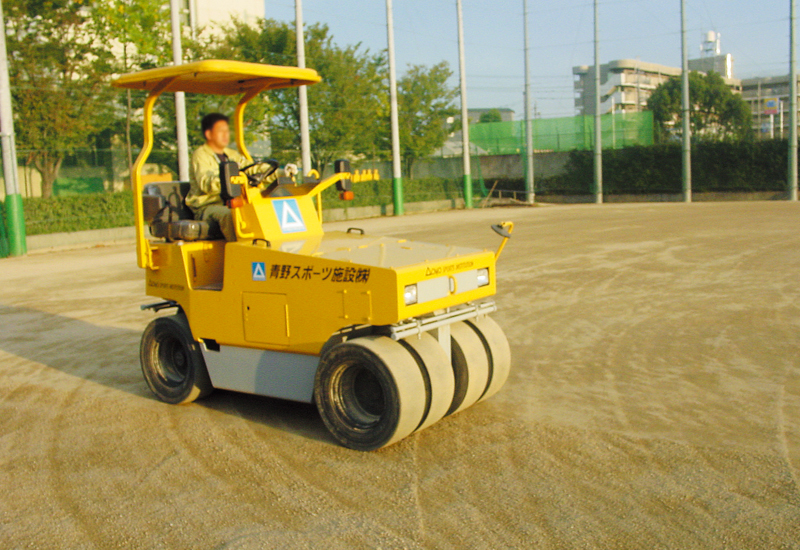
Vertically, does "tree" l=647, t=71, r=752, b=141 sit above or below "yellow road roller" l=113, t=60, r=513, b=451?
above

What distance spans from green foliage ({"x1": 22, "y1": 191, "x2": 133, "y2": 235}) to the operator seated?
15961 mm

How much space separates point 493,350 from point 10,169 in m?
16.7

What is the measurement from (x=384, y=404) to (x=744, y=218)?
Answer: 20.4 metres

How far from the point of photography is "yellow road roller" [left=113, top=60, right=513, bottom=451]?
5.12m

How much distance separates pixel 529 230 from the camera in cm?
2139

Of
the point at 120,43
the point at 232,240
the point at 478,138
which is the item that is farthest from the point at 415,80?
the point at 232,240

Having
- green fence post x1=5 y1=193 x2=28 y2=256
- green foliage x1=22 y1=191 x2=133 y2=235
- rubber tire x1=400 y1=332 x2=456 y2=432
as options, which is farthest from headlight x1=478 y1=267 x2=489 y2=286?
green foliage x1=22 y1=191 x2=133 y2=235

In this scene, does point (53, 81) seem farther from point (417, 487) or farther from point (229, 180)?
point (417, 487)

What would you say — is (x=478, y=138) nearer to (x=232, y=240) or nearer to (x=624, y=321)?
(x=624, y=321)

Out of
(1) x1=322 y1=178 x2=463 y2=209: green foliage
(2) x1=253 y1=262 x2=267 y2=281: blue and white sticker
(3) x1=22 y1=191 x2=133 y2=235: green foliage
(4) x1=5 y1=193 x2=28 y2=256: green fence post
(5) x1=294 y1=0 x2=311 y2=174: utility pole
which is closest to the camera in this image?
(2) x1=253 y1=262 x2=267 y2=281: blue and white sticker

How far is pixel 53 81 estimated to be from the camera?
22.0 m

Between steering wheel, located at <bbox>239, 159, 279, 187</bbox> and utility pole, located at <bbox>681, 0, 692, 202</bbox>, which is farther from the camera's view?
utility pole, located at <bbox>681, 0, 692, 202</bbox>

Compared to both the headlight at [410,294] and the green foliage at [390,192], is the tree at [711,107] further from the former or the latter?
the headlight at [410,294]

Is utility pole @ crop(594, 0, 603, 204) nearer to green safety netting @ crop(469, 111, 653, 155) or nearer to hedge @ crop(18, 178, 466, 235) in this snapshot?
green safety netting @ crop(469, 111, 653, 155)
